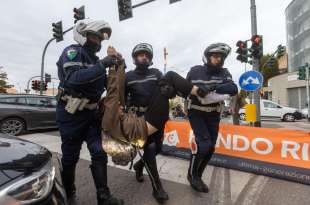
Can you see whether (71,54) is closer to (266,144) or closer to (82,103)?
(82,103)

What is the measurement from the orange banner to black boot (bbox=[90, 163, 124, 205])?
8.24 ft

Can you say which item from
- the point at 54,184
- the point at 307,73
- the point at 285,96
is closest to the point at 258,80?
the point at 54,184

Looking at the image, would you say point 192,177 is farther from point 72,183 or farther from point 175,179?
point 72,183

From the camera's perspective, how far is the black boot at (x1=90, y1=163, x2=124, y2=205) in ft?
7.22

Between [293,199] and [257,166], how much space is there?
93cm

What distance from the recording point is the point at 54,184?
1.61 metres

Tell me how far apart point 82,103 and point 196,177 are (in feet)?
5.89

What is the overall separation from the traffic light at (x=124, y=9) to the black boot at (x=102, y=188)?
7.59 m

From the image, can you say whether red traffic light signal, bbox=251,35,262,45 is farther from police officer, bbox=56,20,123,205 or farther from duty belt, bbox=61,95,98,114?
duty belt, bbox=61,95,98,114

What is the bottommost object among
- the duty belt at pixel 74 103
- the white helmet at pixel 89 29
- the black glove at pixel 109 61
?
the duty belt at pixel 74 103

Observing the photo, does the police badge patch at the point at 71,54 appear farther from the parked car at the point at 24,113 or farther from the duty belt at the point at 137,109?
the parked car at the point at 24,113

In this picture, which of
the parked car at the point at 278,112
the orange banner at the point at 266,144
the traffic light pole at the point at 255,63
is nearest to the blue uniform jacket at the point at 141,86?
the orange banner at the point at 266,144

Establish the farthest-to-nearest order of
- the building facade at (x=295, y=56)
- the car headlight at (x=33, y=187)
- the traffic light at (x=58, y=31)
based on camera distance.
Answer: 1. the building facade at (x=295, y=56)
2. the traffic light at (x=58, y=31)
3. the car headlight at (x=33, y=187)

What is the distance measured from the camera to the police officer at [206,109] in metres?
3.02
